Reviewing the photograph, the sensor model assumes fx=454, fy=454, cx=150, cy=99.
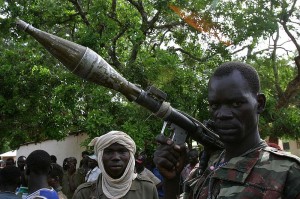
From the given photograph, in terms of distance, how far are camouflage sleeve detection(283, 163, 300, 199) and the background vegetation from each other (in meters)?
6.95

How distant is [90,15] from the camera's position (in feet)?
34.2

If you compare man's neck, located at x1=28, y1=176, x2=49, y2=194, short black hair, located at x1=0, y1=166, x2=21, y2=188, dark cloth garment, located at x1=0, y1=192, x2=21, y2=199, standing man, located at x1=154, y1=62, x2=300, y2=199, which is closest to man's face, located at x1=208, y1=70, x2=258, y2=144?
standing man, located at x1=154, y1=62, x2=300, y2=199

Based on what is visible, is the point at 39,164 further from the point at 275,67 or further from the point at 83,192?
the point at 275,67

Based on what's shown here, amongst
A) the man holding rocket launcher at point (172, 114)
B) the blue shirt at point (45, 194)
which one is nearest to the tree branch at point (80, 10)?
the blue shirt at point (45, 194)

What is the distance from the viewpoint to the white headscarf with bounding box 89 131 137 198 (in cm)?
376

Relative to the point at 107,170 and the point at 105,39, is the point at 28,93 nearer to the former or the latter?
the point at 105,39

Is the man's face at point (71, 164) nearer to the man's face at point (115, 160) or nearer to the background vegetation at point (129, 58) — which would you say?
the background vegetation at point (129, 58)

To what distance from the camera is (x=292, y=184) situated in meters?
1.74

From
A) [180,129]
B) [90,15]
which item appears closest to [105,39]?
[90,15]

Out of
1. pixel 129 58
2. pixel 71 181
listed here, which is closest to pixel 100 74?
pixel 71 181

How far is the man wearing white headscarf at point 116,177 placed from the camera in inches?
149

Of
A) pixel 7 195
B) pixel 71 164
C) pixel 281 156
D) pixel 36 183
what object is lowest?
pixel 7 195

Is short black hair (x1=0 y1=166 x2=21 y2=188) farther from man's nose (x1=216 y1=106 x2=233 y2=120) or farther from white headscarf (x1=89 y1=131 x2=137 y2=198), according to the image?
man's nose (x1=216 y1=106 x2=233 y2=120)

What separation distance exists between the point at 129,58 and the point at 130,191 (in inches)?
299
